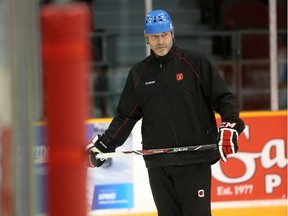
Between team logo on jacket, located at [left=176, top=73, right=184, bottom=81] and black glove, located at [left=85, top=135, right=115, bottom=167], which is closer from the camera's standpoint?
team logo on jacket, located at [left=176, top=73, right=184, bottom=81]

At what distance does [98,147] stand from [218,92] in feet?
2.51

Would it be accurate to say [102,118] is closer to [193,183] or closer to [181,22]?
[181,22]

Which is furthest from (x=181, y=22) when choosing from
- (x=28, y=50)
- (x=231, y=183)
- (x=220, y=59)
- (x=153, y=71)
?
(x=28, y=50)

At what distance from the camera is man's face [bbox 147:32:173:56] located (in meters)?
3.88

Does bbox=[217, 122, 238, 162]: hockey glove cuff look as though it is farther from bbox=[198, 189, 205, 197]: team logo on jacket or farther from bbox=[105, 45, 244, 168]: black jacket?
bbox=[198, 189, 205, 197]: team logo on jacket

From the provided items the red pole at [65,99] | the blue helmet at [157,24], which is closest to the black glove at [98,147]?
the blue helmet at [157,24]

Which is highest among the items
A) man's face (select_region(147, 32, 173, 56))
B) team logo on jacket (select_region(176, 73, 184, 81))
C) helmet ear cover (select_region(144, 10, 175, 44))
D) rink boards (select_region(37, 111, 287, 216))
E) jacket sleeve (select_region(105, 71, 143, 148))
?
helmet ear cover (select_region(144, 10, 175, 44))

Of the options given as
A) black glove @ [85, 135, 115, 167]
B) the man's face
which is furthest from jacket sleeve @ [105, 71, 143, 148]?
the man's face

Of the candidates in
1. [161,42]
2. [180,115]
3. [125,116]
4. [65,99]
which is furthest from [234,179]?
[65,99]

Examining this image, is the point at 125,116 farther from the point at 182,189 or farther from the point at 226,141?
the point at 226,141

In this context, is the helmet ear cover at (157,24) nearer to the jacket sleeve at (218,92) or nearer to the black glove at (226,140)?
the jacket sleeve at (218,92)

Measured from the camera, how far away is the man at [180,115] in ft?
12.7

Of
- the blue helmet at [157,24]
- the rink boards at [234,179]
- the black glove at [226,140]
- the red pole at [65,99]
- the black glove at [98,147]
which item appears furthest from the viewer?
the rink boards at [234,179]

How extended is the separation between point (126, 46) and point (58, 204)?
491 centimetres
